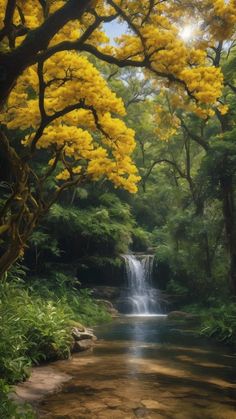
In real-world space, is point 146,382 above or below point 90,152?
below

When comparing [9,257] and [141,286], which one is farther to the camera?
[141,286]

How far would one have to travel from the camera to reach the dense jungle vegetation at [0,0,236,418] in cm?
683

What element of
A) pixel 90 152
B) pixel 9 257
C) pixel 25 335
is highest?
pixel 90 152

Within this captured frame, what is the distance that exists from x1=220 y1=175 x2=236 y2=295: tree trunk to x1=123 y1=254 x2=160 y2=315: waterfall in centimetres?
765

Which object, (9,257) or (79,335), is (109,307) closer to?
(79,335)

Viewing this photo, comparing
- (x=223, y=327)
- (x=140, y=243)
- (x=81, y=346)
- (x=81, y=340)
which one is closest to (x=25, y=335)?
(x=81, y=346)

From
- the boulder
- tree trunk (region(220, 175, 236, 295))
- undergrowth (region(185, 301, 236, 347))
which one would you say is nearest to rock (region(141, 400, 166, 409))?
the boulder

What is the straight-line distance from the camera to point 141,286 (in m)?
25.5

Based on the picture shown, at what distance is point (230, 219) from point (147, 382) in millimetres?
10282

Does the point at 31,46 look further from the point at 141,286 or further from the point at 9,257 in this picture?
the point at 141,286

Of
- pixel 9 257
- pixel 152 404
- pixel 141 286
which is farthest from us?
pixel 141 286

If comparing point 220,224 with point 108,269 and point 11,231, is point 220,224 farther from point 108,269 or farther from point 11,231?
point 11,231

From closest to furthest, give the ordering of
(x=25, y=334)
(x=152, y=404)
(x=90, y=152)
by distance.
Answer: (x=152, y=404), (x=25, y=334), (x=90, y=152)

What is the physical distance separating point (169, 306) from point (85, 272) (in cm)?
Answer: 541
